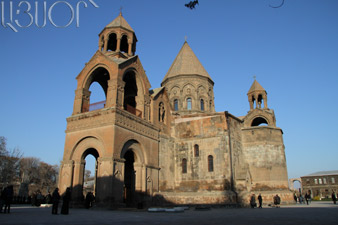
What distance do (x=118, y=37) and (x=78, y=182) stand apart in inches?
444

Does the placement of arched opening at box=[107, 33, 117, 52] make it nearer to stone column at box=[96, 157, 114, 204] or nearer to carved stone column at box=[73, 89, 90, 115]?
carved stone column at box=[73, 89, 90, 115]

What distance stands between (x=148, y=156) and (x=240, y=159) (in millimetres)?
8883

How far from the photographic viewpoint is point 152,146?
20969 millimetres

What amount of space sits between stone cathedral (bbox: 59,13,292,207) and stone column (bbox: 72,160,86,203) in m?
0.06

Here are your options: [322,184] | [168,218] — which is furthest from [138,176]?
[322,184]

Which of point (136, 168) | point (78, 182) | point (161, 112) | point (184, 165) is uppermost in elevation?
point (161, 112)

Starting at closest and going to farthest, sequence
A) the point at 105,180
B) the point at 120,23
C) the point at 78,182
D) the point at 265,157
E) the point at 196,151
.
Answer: the point at 105,180 → the point at 78,182 → the point at 120,23 → the point at 196,151 → the point at 265,157

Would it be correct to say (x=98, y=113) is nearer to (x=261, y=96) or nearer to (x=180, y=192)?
(x=180, y=192)

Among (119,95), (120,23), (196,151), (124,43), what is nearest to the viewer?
(119,95)

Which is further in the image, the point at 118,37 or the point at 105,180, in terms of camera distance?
the point at 118,37

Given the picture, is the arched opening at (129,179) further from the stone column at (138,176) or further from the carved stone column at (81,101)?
the carved stone column at (81,101)

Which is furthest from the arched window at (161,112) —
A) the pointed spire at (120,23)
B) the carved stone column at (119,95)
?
the pointed spire at (120,23)

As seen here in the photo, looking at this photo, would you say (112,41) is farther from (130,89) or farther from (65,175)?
(65,175)

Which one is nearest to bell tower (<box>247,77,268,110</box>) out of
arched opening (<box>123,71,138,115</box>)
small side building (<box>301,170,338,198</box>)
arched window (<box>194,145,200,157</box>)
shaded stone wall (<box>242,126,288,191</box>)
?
shaded stone wall (<box>242,126,288,191</box>)
